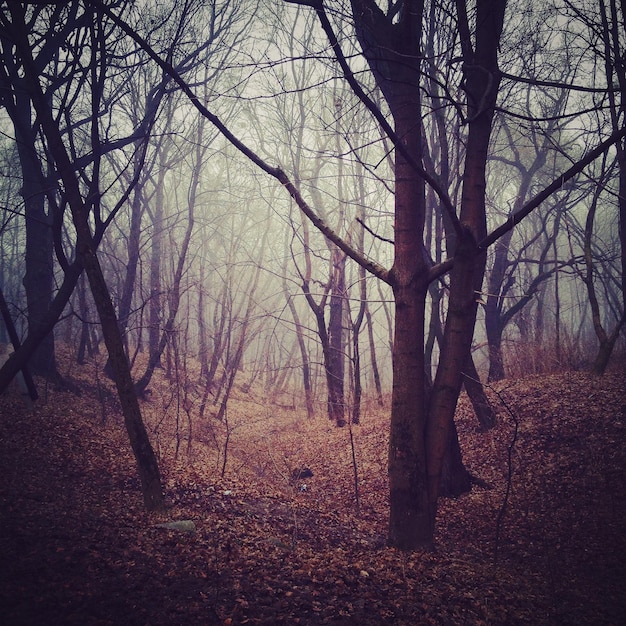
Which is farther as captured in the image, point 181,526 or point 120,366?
point 120,366

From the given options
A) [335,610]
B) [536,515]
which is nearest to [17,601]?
[335,610]

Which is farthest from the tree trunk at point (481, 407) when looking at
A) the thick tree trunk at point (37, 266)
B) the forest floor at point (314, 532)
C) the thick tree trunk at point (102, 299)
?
the thick tree trunk at point (37, 266)

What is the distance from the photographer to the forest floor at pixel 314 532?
304cm

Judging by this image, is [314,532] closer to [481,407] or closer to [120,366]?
[120,366]

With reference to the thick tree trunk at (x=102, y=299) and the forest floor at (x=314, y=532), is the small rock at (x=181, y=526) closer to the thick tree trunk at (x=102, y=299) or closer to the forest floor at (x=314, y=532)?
the forest floor at (x=314, y=532)

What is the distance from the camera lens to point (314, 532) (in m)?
4.90

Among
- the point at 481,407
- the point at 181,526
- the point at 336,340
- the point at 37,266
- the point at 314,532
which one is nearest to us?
the point at 181,526

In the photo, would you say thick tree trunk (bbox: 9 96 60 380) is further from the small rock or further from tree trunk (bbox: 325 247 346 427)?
the small rock

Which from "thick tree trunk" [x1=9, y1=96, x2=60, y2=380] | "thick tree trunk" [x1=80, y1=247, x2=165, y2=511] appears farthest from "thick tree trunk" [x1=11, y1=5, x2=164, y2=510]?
"thick tree trunk" [x1=9, y1=96, x2=60, y2=380]

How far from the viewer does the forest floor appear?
304cm

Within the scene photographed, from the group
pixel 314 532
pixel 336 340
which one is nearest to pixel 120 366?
pixel 314 532

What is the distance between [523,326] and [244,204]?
11.1 metres

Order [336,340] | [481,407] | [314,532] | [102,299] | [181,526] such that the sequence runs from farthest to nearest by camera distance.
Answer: [336,340] → [481,407] → [314,532] → [102,299] → [181,526]

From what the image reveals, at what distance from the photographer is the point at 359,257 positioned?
4.18m
